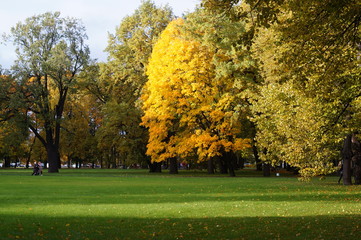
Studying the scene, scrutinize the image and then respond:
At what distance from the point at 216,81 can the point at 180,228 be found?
111 feet

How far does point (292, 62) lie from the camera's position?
691 inches

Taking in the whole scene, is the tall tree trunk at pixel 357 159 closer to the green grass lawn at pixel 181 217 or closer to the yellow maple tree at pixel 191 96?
the green grass lawn at pixel 181 217

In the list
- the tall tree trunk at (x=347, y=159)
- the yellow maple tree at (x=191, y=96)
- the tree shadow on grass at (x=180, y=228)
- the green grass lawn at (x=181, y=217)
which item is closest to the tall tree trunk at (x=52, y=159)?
the yellow maple tree at (x=191, y=96)

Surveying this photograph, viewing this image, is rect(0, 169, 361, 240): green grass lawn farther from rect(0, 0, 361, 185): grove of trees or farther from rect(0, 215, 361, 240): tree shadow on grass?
rect(0, 0, 361, 185): grove of trees

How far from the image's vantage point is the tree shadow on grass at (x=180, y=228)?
12898 millimetres

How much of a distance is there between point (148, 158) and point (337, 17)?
166 feet

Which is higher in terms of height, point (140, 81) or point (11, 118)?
point (140, 81)

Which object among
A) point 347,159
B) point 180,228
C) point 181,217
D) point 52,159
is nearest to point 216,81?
point 347,159

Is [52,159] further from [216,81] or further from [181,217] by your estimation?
[181,217]

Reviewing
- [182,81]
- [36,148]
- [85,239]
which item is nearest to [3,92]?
[182,81]

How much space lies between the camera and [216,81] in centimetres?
4725

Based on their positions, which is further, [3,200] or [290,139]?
[290,139]

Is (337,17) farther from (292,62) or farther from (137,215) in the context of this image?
(137,215)

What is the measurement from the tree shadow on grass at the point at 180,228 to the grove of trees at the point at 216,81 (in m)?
5.02
